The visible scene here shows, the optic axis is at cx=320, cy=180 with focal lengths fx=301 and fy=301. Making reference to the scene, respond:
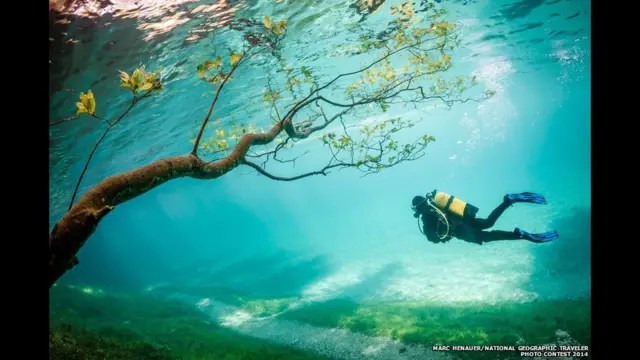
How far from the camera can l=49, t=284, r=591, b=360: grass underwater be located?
31.3ft

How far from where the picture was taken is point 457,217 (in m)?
7.61

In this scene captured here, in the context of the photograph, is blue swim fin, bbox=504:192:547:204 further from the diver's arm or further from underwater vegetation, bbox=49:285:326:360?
underwater vegetation, bbox=49:285:326:360

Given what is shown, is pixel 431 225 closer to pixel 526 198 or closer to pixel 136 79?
pixel 526 198

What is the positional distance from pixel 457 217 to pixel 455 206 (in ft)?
0.93

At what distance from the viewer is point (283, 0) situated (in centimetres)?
959

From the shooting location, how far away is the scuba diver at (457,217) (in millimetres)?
7352

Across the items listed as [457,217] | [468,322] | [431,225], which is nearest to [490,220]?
[457,217]

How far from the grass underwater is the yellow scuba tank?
3.97 metres

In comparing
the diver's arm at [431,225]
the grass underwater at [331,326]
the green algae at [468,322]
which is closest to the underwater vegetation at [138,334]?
the grass underwater at [331,326]

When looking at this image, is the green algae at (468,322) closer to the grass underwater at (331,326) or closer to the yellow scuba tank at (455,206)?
the grass underwater at (331,326)
